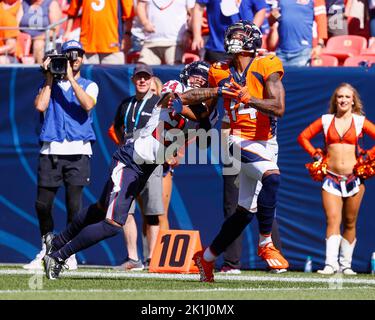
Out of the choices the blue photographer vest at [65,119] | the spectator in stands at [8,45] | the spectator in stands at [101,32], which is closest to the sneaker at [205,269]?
the blue photographer vest at [65,119]

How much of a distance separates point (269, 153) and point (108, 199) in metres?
1.34

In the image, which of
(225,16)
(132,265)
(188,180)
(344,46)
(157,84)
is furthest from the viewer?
(344,46)

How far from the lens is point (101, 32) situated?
12461 millimetres

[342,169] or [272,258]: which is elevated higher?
[342,169]

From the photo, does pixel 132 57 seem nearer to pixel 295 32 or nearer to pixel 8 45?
pixel 8 45

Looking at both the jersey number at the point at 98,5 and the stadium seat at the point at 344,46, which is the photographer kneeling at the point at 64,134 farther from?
the stadium seat at the point at 344,46

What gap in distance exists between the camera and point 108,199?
8.52m

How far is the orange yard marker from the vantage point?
33.0 feet

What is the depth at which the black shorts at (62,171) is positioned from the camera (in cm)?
1034

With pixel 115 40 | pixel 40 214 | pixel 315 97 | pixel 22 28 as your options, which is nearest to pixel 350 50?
pixel 315 97

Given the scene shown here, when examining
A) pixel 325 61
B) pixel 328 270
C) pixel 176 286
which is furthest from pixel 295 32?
pixel 176 286

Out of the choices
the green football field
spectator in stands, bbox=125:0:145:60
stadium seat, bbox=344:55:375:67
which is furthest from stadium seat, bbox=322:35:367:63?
the green football field

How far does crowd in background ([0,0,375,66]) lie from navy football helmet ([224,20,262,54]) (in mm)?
3057

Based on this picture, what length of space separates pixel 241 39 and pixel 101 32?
4.19m
